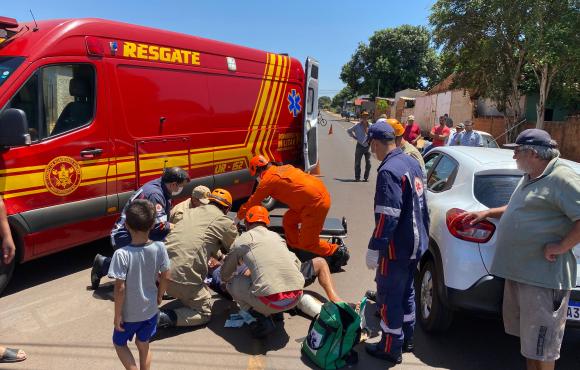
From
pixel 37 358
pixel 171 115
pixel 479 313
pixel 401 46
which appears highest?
pixel 401 46

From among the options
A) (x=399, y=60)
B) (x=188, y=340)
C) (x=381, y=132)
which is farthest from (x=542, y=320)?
(x=399, y=60)

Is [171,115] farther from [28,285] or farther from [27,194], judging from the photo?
[28,285]

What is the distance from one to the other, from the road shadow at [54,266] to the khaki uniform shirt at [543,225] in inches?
162

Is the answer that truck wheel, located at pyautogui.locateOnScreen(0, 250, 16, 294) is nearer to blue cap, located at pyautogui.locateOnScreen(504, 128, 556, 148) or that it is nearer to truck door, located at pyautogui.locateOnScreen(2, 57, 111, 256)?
truck door, located at pyautogui.locateOnScreen(2, 57, 111, 256)

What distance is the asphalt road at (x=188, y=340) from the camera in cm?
355

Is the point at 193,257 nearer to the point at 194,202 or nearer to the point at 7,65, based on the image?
the point at 194,202

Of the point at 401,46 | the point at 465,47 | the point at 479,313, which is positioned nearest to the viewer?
the point at 479,313

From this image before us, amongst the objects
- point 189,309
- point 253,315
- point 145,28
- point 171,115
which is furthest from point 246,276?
point 145,28

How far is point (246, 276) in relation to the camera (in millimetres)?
3975

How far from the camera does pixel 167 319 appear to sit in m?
3.91

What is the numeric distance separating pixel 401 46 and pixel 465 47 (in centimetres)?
4120

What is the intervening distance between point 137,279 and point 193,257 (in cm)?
120

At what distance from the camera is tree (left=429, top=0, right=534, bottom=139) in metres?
16.9

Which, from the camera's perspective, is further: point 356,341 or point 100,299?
point 100,299
